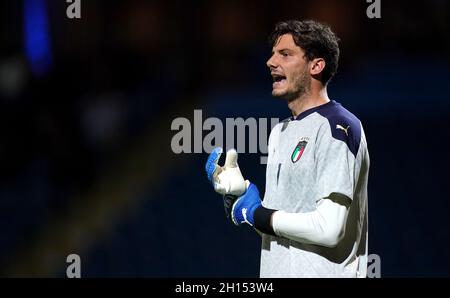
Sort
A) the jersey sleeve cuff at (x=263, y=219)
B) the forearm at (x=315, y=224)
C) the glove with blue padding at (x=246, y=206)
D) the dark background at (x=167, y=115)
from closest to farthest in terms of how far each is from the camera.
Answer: the forearm at (x=315, y=224) < the jersey sleeve cuff at (x=263, y=219) < the glove with blue padding at (x=246, y=206) < the dark background at (x=167, y=115)

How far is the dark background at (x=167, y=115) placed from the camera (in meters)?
6.32

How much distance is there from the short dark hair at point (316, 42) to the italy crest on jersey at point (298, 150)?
30 centimetres

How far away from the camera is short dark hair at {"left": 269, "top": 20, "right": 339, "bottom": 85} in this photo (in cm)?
314

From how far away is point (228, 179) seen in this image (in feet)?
10.4

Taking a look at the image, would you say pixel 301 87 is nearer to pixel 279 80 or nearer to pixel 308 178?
pixel 279 80

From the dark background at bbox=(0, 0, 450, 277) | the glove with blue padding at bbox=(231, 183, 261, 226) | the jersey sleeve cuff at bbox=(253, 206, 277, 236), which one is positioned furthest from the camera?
the dark background at bbox=(0, 0, 450, 277)

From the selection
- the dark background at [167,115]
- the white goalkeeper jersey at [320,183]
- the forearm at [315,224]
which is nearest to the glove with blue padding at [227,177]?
the white goalkeeper jersey at [320,183]

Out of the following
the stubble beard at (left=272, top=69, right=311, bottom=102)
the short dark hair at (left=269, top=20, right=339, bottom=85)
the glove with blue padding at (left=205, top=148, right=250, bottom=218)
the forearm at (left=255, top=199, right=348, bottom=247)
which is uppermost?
the short dark hair at (left=269, top=20, right=339, bottom=85)

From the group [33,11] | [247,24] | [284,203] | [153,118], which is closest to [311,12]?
[247,24]

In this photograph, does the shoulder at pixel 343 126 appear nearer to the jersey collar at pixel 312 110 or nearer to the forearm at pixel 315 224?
the jersey collar at pixel 312 110

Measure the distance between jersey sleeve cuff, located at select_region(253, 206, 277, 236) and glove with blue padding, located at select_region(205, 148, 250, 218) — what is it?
172 millimetres

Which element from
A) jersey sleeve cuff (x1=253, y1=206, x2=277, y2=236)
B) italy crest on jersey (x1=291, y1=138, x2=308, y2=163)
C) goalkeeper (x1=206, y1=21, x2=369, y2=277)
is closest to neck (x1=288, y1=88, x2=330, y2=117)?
goalkeeper (x1=206, y1=21, x2=369, y2=277)

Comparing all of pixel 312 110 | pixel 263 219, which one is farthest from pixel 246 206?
pixel 312 110

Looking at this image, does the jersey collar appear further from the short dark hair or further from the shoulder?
the short dark hair
